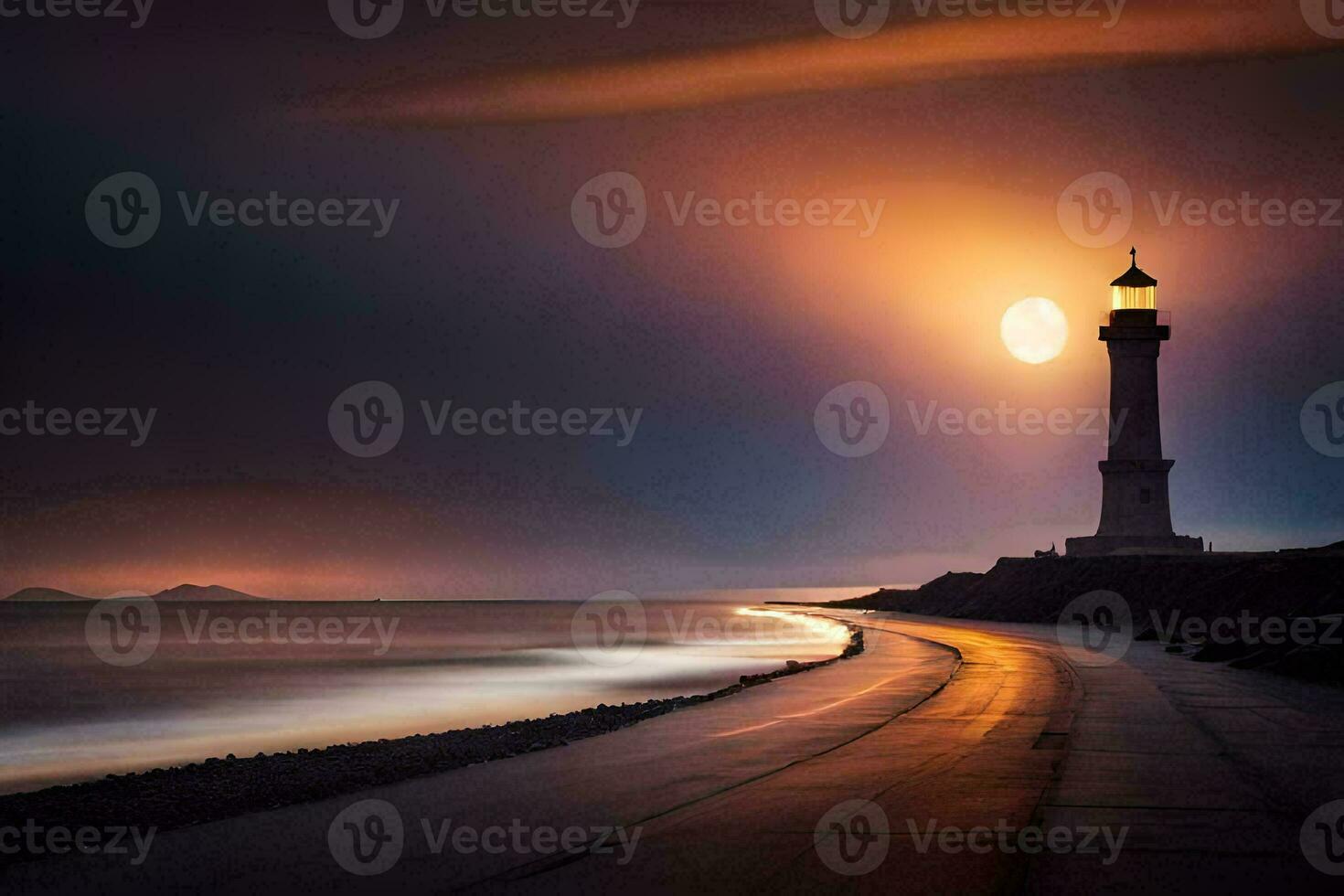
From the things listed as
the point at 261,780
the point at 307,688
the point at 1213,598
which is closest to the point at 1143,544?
the point at 1213,598

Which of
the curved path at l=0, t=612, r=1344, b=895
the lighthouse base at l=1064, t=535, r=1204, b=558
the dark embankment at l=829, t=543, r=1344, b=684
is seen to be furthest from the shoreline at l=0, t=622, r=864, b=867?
the lighthouse base at l=1064, t=535, r=1204, b=558

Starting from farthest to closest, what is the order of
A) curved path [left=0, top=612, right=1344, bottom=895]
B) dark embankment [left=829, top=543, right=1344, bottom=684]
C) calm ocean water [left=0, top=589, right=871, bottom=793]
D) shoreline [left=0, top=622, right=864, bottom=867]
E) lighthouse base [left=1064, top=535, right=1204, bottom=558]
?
1. lighthouse base [left=1064, top=535, right=1204, bottom=558]
2. dark embankment [left=829, top=543, right=1344, bottom=684]
3. calm ocean water [left=0, top=589, right=871, bottom=793]
4. shoreline [left=0, top=622, right=864, bottom=867]
5. curved path [left=0, top=612, right=1344, bottom=895]

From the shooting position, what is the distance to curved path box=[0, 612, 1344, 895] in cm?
991

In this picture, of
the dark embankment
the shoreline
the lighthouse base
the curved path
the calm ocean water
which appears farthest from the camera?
the lighthouse base

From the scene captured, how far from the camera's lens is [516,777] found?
1638cm

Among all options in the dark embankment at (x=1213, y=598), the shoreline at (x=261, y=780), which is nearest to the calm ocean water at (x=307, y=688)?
the shoreline at (x=261, y=780)

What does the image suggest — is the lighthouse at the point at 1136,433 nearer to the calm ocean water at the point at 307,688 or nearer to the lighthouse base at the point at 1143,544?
the lighthouse base at the point at 1143,544

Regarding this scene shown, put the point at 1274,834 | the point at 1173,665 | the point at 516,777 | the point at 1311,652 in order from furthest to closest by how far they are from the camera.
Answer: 1. the point at 1173,665
2. the point at 1311,652
3. the point at 516,777
4. the point at 1274,834

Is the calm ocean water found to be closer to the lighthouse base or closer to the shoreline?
the shoreline

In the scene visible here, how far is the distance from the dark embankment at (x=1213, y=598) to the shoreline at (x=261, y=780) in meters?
19.7

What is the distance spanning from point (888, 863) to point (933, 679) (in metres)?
23.6

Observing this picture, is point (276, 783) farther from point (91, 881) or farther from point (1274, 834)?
point (1274, 834)

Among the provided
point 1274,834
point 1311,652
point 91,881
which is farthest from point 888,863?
point 1311,652

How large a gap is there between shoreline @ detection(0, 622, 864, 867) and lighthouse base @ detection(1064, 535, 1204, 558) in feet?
200
